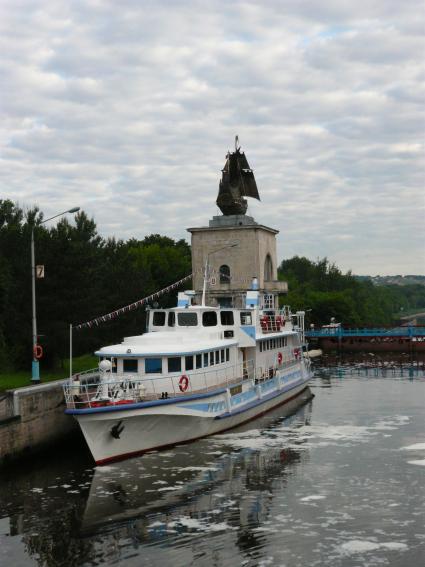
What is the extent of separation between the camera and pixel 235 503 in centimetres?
2242

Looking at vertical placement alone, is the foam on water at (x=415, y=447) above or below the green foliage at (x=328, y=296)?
below

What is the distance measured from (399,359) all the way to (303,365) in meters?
34.3

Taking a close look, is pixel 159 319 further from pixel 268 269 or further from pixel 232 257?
pixel 268 269

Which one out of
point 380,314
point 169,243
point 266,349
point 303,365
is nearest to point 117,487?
point 266,349

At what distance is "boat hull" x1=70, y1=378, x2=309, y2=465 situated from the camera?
26.6 metres

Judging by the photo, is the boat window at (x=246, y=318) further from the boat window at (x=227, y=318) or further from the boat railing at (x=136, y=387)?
the boat railing at (x=136, y=387)

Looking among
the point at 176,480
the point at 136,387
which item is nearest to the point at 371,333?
the point at 136,387

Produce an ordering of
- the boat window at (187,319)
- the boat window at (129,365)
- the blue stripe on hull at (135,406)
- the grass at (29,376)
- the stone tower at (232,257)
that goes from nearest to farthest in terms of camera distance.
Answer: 1. the blue stripe on hull at (135,406)
2. the boat window at (129,365)
3. the grass at (29,376)
4. the boat window at (187,319)
5. the stone tower at (232,257)

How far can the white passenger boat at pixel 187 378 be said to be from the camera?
89.0 ft

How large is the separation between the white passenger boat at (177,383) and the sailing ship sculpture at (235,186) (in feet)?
97.6

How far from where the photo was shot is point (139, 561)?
17.8m

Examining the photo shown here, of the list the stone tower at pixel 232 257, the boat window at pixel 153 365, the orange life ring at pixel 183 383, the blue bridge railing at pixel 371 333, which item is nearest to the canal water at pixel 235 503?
the orange life ring at pixel 183 383

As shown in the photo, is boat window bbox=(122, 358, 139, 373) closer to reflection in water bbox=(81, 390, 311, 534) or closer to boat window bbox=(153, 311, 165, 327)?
reflection in water bbox=(81, 390, 311, 534)

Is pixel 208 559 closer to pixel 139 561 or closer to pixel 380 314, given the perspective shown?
pixel 139 561
